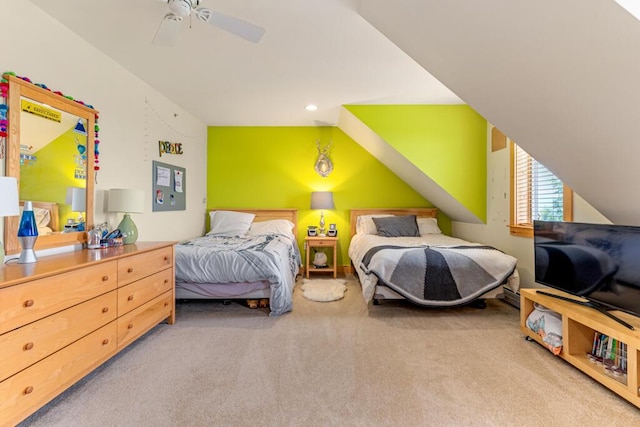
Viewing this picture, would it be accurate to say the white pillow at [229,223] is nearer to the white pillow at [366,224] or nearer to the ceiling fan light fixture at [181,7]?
the white pillow at [366,224]

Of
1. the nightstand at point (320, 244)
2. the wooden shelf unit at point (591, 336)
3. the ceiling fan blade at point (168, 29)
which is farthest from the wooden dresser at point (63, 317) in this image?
the wooden shelf unit at point (591, 336)

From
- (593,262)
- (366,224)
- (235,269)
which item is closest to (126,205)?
(235,269)

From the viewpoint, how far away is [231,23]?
5.71 feet

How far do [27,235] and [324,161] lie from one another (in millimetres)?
3564

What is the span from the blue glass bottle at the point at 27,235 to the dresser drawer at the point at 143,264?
0.43 meters

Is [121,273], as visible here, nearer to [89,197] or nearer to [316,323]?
[89,197]

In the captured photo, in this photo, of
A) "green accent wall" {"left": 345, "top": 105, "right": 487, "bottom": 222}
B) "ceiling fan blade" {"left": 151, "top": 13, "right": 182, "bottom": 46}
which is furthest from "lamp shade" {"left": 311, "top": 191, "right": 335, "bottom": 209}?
"ceiling fan blade" {"left": 151, "top": 13, "right": 182, "bottom": 46}

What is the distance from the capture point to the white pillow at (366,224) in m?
4.38

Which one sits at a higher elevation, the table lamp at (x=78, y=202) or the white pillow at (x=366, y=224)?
the table lamp at (x=78, y=202)

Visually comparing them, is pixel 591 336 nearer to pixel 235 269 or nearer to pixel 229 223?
Result: pixel 235 269

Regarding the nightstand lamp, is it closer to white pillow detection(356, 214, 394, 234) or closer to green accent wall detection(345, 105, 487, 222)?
green accent wall detection(345, 105, 487, 222)

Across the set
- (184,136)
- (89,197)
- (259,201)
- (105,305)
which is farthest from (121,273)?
(259,201)

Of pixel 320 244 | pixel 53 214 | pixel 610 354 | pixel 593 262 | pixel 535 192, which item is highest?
pixel 535 192

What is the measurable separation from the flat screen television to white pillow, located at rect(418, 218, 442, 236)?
2035 millimetres
